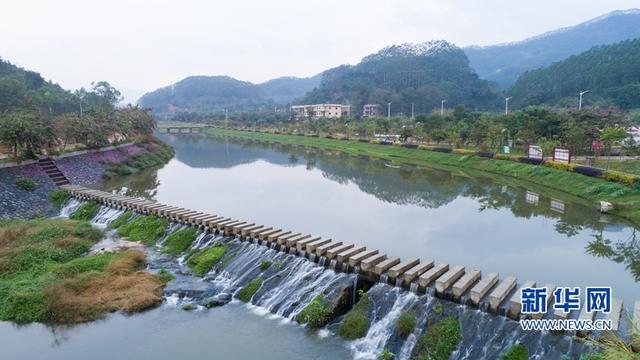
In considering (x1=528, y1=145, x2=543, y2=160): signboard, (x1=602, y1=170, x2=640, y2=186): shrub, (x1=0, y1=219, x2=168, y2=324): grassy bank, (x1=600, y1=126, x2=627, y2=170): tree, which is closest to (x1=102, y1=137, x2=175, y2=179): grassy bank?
(x1=0, y1=219, x2=168, y2=324): grassy bank

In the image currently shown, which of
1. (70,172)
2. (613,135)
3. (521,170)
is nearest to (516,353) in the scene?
(613,135)

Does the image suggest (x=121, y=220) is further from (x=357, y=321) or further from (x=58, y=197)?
(x=357, y=321)

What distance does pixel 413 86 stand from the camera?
16088 centimetres

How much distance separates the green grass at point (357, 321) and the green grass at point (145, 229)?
1127 centimetres

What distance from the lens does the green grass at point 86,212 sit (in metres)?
25.4

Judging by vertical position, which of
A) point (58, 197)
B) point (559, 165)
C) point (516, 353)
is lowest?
point (516, 353)

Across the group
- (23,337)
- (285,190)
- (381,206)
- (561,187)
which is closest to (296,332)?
(23,337)

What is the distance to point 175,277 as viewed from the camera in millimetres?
16953

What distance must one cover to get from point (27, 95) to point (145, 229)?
6434 cm

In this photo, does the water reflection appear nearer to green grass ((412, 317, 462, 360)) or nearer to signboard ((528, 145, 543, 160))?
signboard ((528, 145, 543, 160))

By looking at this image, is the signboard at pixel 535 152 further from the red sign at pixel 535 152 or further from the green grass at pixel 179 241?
the green grass at pixel 179 241

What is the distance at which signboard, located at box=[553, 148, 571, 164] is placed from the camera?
120 feet

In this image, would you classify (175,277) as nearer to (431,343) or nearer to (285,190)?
(431,343)

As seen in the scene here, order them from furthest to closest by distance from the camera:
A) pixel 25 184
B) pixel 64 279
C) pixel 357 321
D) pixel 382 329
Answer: pixel 25 184 < pixel 64 279 < pixel 357 321 < pixel 382 329
